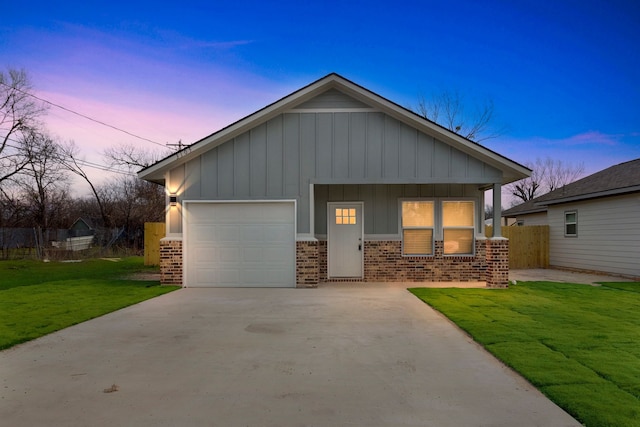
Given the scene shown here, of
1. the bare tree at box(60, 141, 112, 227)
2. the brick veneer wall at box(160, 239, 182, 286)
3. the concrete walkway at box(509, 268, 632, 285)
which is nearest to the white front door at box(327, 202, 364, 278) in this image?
the brick veneer wall at box(160, 239, 182, 286)

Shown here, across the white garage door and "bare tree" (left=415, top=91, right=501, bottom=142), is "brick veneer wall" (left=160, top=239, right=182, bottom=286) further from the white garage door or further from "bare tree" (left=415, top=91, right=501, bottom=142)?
"bare tree" (left=415, top=91, right=501, bottom=142)

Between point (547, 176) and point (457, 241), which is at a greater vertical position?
point (547, 176)

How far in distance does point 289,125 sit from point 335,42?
20.8ft

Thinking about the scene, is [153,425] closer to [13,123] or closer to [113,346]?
[113,346]

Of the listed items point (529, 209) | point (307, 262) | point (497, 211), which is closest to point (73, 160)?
point (307, 262)

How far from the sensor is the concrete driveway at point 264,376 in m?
3.10

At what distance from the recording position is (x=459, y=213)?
448 inches

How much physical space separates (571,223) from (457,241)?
7079mm

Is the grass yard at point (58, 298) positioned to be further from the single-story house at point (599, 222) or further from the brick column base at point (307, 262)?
the single-story house at point (599, 222)

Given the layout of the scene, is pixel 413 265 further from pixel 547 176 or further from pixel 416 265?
pixel 547 176

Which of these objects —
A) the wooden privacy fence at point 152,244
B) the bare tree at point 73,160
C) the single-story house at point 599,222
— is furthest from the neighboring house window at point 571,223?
the bare tree at point 73,160

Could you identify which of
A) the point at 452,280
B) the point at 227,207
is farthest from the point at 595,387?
the point at 227,207

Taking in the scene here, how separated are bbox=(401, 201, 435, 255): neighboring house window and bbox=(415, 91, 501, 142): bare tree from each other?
12506mm

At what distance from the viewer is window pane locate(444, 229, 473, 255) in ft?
37.1
